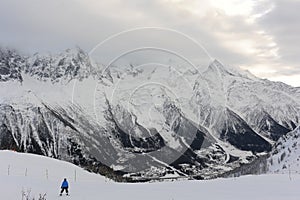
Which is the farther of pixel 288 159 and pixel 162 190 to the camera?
pixel 288 159

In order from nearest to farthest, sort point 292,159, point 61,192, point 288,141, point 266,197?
1. point 266,197
2. point 61,192
3. point 292,159
4. point 288,141

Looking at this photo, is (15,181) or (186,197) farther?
(15,181)

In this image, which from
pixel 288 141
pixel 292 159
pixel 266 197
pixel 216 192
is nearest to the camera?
pixel 266 197

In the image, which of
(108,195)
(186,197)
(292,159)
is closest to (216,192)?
(186,197)

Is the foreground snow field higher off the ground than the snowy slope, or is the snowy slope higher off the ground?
the snowy slope

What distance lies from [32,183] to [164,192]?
10018 mm

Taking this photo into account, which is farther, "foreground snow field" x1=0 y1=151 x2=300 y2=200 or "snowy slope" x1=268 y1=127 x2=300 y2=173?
"snowy slope" x1=268 y1=127 x2=300 y2=173

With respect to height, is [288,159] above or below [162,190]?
above

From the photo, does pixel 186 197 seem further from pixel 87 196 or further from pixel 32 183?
pixel 32 183

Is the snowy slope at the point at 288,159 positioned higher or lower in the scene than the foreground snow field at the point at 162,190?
higher

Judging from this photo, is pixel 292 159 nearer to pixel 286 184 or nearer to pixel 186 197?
pixel 286 184

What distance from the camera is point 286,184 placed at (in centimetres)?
2456

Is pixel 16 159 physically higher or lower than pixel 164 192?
higher

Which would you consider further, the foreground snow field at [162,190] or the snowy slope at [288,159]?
the snowy slope at [288,159]
